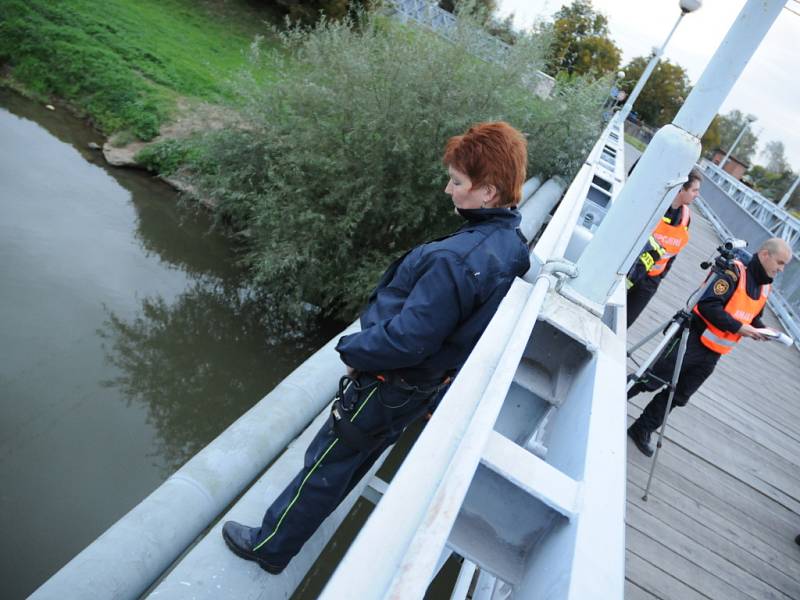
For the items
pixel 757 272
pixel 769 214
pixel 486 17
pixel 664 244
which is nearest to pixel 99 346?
pixel 664 244

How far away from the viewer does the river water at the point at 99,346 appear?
5250 millimetres

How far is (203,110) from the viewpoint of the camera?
10.4m

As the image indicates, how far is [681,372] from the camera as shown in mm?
4695

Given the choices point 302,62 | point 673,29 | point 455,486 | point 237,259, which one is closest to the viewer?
point 455,486

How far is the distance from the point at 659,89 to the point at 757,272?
57784mm

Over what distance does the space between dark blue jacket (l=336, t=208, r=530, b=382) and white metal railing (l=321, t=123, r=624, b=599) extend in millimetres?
310

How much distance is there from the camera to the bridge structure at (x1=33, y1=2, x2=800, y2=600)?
1.04 metres

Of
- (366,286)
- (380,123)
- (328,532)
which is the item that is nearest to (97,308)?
(366,286)

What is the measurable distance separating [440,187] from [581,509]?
7023mm

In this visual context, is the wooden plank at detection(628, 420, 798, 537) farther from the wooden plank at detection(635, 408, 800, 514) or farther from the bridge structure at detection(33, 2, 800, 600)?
the bridge structure at detection(33, 2, 800, 600)

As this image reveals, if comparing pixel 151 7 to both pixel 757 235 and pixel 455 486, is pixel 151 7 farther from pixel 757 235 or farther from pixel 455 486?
pixel 455 486

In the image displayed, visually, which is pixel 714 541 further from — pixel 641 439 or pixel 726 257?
pixel 726 257

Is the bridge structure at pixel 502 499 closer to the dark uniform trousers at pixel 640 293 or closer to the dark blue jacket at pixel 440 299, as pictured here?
the dark blue jacket at pixel 440 299

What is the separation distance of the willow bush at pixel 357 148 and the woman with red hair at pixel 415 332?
5.38 m
